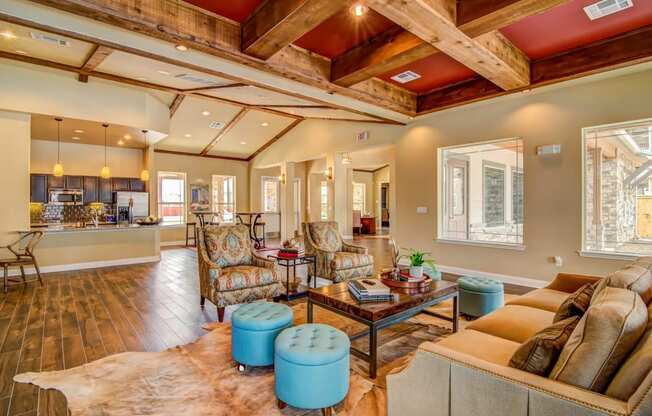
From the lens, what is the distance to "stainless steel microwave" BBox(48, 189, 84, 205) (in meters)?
7.76

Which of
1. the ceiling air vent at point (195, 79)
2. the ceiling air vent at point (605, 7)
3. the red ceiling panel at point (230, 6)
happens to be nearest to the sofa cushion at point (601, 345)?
the ceiling air vent at point (605, 7)

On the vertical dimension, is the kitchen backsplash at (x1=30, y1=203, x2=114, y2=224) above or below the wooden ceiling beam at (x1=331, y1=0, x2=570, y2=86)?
below

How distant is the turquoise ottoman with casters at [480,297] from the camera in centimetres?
344

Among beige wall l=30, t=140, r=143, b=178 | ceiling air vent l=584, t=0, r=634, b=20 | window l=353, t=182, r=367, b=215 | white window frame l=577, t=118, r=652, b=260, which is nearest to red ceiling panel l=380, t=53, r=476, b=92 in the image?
ceiling air vent l=584, t=0, r=634, b=20

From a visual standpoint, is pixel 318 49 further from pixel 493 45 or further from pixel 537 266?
pixel 537 266

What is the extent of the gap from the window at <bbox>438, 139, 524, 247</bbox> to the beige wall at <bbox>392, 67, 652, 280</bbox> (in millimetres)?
184

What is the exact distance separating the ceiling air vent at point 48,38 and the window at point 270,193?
8282mm

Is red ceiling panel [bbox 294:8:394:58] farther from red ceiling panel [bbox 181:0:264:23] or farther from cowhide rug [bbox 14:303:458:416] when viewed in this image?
cowhide rug [bbox 14:303:458:416]

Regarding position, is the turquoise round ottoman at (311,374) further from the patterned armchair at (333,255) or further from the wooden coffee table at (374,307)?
the patterned armchair at (333,255)

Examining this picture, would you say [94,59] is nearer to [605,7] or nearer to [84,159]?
[84,159]

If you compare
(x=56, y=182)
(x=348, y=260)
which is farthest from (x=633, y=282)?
(x=56, y=182)

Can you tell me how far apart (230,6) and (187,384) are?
11.2 feet

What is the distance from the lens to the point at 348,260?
4.85 metres

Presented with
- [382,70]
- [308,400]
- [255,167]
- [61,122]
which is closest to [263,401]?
[308,400]
